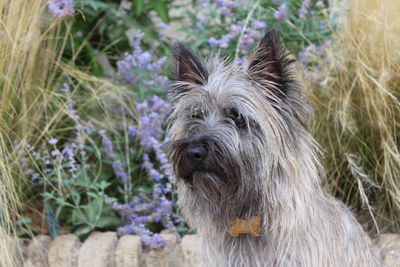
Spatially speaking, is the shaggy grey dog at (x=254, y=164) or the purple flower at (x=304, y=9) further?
the purple flower at (x=304, y=9)

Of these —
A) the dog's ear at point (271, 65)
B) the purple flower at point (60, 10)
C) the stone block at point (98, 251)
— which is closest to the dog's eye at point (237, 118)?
the dog's ear at point (271, 65)

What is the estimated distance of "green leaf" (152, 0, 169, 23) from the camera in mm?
4715

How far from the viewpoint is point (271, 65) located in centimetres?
295

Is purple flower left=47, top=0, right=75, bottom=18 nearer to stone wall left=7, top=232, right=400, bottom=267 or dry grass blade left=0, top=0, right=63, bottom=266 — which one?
dry grass blade left=0, top=0, right=63, bottom=266

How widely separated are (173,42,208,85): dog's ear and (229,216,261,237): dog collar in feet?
2.16

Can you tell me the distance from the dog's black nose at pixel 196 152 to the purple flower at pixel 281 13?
175 cm

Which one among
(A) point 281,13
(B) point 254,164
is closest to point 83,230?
(B) point 254,164

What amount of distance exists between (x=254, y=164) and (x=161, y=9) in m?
2.14

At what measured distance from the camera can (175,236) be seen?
403 centimetres

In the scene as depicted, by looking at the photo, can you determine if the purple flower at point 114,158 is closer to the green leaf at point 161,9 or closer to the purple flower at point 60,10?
the purple flower at point 60,10

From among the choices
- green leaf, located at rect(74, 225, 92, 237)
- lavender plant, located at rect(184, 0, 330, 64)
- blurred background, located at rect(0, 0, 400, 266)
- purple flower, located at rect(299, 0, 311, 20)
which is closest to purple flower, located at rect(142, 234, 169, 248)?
blurred background, located at rect(0, 0, 400, 266)

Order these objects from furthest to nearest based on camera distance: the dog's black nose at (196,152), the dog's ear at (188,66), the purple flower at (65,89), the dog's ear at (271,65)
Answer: the purple flower at (65,89), the dog's ear at (188,66), the dog's ear at (271,65), the dog's black nose at (196,152)

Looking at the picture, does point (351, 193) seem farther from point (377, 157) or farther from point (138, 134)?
point (138, 134)

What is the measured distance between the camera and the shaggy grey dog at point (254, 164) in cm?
288
